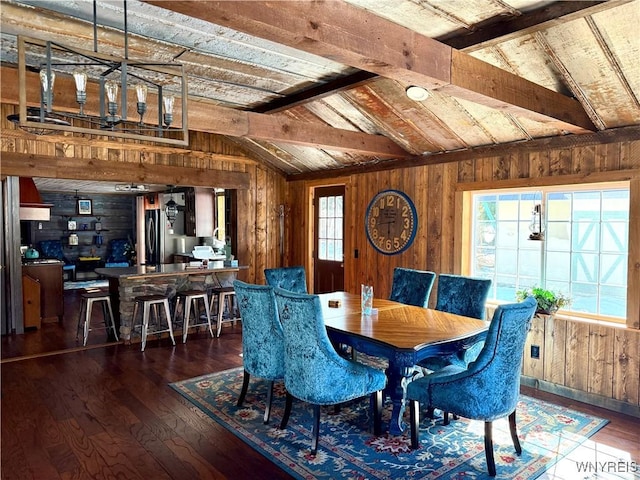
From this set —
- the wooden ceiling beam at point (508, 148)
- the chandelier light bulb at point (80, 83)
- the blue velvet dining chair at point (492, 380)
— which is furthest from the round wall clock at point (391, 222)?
the chandelier light bulb at point (80, 83)

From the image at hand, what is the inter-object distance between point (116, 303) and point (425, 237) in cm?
397

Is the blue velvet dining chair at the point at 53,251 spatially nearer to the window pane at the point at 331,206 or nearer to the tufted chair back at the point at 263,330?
the window pane at the point at 331,206

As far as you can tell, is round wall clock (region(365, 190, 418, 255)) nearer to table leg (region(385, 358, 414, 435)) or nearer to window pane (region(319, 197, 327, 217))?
window pane (region(319, 197, 327, 217))

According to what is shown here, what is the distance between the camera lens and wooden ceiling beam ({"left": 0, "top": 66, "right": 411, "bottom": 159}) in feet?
10.6

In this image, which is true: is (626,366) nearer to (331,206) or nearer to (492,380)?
(492,380)

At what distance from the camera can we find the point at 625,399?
3629 millimetres

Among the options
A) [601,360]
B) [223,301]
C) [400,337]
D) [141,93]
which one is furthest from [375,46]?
[223,301]

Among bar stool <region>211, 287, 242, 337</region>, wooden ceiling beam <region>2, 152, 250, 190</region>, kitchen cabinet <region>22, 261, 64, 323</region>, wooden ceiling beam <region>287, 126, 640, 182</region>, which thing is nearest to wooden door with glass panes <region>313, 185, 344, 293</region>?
wooden ceiling beam <region>287, 126, 640, 182</region>

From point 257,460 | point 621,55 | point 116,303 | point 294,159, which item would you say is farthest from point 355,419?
point 294,159

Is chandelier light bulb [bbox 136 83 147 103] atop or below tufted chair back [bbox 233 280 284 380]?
atop

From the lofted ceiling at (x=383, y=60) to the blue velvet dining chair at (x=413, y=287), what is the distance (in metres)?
1.50

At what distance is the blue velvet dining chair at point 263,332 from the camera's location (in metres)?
3.30

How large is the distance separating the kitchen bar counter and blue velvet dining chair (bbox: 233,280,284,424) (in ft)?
8.31

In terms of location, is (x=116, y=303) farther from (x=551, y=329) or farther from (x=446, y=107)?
(x=551, y=329)
